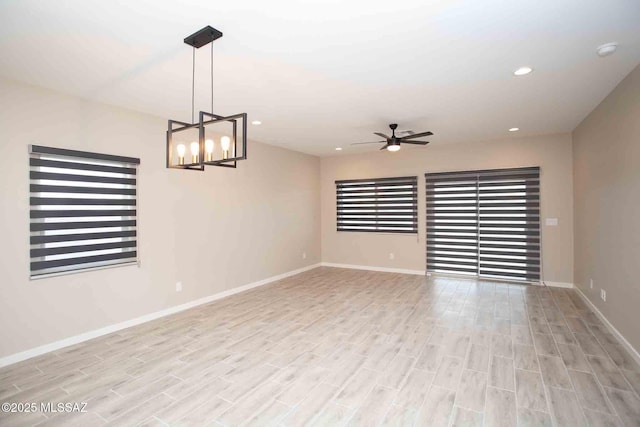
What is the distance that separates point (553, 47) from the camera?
8.46ft

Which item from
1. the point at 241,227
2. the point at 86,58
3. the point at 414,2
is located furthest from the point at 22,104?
the point at 414,2

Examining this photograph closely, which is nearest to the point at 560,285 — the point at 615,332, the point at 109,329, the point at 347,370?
the point at 615,332

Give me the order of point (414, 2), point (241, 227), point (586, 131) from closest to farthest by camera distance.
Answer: point (414, 2) → point (586, 131) → point (241, 227)

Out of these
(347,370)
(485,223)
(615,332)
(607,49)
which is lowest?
(347,370)

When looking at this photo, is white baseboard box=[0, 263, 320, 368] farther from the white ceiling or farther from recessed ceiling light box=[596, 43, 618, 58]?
recessed ceiling light box=[596, 43, 618, 58]

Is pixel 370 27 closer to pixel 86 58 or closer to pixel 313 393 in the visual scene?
pixel 86 58

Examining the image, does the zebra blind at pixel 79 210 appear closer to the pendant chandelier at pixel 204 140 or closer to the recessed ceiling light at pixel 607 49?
the pendant chandelier at pixel 204 140

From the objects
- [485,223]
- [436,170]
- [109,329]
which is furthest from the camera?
[436,170]

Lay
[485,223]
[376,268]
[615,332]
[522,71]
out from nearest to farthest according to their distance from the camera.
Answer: [522,71]
[615,332]
[485,223]
[376,268]

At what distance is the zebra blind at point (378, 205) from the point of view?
6.95 m

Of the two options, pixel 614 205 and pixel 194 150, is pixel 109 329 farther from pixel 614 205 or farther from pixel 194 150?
pixel 614 205

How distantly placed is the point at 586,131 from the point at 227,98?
520 centimetres

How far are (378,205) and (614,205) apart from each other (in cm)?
429

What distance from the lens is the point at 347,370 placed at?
288 cm
